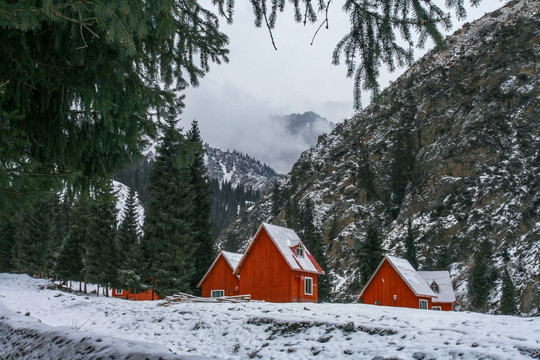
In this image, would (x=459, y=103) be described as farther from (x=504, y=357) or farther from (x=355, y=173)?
(x=504, y=357)

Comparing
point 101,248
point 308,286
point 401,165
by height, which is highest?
point 401,165

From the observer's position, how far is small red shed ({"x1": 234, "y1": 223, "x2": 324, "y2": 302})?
1180 inches

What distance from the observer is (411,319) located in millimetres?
14516

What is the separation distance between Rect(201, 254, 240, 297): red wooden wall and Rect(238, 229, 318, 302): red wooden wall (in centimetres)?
169

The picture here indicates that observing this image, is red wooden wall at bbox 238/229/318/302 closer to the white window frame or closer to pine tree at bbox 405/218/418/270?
the white window frame

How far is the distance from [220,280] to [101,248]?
43.4 feet

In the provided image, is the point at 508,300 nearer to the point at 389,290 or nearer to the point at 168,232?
the point at 389,290

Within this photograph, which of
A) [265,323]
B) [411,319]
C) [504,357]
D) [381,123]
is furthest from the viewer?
[381,123]

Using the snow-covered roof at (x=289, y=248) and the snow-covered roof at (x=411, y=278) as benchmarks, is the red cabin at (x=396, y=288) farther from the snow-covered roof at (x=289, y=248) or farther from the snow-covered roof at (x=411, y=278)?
→ the snow-covered roof at (x=289, y=248)

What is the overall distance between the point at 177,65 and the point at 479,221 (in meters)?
63.6

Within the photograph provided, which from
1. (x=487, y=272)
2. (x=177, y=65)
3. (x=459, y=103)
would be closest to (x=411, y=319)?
(x=177, y=65)

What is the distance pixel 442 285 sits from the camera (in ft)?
138

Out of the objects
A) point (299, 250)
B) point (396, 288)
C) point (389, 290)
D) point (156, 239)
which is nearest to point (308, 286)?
point (299, 250)

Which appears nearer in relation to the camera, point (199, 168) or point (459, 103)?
point (199, 168)
